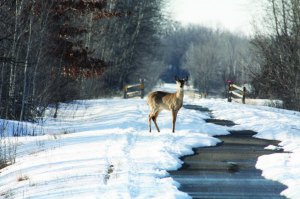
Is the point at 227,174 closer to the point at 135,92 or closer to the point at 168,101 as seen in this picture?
the point at 168,101

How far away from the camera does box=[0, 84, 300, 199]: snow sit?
8195 millimetres

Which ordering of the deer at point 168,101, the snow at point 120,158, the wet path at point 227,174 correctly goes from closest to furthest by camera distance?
1. the snow at point 120,158
2. the wet path at point 227,174
3. the deer at point 168,101

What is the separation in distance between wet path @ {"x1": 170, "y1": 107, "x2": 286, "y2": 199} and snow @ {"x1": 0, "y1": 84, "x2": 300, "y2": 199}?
236 millimetres

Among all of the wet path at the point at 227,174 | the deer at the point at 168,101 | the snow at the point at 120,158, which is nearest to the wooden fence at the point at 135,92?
the snow at the point at 120,158

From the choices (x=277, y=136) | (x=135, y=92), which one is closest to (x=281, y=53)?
(x=135, y=92)

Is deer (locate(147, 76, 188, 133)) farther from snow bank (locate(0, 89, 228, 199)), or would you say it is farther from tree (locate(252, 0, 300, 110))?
tree (locate(252, 0, 300, 110))

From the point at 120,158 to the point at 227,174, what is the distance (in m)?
2.14

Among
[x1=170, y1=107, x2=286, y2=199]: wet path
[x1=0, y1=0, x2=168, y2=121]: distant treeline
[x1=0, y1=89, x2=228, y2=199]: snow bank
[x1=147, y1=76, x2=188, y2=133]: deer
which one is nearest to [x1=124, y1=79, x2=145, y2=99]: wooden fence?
[x1=0, y1=0, x2=168, y2=121]: distant treeline

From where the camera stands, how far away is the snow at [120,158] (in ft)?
26.9

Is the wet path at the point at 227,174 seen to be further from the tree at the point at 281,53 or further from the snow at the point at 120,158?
the tree at the point at 281,53

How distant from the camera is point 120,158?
414 inches

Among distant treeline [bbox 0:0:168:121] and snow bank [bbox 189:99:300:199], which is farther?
distant treeline [bbox 0:0:168:121]

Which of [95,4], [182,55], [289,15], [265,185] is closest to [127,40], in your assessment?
[289,15]

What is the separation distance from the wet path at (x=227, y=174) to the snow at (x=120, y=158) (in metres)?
0.24
